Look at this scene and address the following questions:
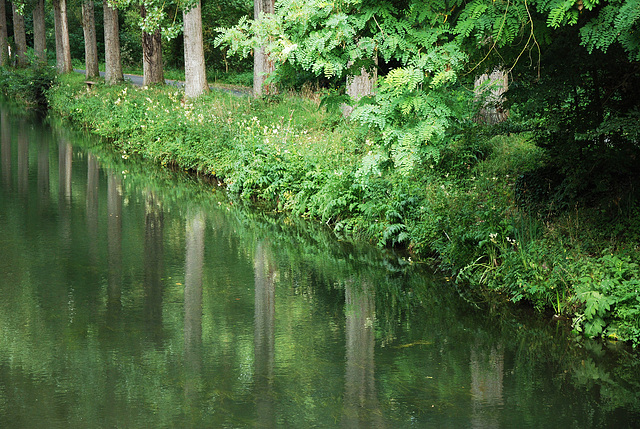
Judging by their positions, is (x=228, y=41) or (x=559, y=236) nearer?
(x=228, y=41)

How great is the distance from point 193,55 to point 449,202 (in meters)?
14.3

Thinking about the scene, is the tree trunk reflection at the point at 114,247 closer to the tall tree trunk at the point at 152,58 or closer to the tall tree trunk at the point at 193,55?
the tall tree trunk at the point at 193,55

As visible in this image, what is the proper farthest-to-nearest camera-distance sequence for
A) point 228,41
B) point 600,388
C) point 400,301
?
point 400,301 < point 228,41 < point 600,388

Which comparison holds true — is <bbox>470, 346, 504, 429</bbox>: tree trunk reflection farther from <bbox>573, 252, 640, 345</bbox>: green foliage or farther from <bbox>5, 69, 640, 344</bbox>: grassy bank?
<bbox>5, 69, 640, 344</bbox>: grassy bank

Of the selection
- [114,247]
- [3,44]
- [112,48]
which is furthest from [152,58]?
[3,44]

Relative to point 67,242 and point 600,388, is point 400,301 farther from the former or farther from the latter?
point 67,242

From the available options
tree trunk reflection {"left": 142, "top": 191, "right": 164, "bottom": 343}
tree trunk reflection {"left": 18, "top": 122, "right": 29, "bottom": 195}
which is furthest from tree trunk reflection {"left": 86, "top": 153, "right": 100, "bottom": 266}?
tree trunk reflection {"left": 18, "top": 122, "right": 29, "bottom": 195}

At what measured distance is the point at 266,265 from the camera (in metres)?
10.8

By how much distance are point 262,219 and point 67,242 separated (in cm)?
382

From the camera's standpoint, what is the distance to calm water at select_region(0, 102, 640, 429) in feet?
20.0

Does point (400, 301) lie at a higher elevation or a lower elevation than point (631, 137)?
lower

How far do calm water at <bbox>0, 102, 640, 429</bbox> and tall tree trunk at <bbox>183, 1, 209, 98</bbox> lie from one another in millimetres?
11129

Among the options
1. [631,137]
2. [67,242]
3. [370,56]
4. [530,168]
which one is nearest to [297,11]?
[370,56]

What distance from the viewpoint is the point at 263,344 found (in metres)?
7.57
